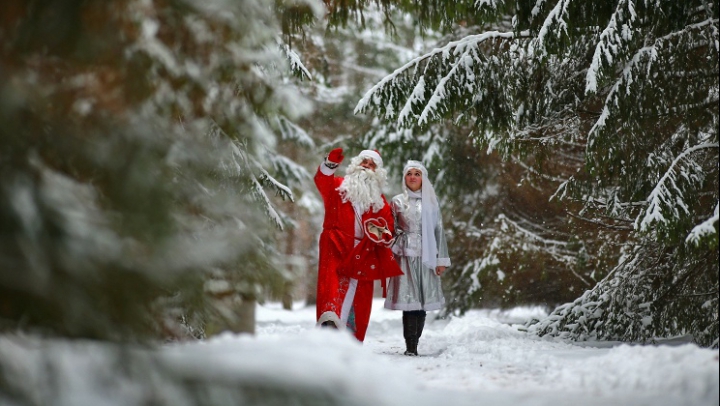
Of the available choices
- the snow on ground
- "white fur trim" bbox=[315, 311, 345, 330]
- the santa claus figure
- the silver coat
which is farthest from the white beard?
the snow on ground

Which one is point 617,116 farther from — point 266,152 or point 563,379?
point 266,152

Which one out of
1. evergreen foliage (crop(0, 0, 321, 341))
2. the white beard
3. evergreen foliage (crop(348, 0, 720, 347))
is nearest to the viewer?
evergreen foliage (crop(0, 0, 321, 341))

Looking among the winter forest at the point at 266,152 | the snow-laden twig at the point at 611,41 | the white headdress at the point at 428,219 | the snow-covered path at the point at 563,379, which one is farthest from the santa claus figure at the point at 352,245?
the snow-laden twig at the point at 611,41

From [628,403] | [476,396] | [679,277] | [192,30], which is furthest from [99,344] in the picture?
[679,277]

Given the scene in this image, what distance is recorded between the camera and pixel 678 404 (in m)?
3.74

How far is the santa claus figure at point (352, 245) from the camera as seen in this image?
25.8ft

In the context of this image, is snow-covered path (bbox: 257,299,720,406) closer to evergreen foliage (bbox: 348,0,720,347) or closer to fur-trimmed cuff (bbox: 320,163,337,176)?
evergreen foliage (bbox: 348,0,720,347)

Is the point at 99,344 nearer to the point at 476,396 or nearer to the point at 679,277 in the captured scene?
the point at 476,396

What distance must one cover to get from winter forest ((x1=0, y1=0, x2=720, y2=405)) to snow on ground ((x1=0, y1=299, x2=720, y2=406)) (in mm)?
64

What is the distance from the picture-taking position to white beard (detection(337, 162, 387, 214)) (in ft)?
26.5

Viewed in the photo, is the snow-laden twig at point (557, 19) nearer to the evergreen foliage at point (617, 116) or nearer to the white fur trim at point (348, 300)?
the evergreen foliage at point (617, 116)

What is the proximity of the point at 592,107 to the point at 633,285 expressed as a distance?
2.19m

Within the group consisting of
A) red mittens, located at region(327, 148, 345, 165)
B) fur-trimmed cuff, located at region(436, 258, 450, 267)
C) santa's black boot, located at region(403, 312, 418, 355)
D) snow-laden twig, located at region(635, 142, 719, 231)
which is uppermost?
red mittens, located at region(327, 148, 345, 165)

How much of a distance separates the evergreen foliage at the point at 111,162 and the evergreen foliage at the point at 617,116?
3.15m
